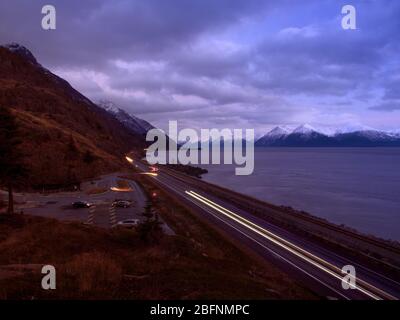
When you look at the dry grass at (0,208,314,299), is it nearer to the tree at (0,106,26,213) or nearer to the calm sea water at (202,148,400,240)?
the tree at (0,106,26,213)

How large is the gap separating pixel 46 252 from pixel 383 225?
56599 mm

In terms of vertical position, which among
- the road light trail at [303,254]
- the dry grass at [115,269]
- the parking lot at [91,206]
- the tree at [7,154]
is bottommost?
the road light trail at [303,254]

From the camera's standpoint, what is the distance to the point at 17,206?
169 feet

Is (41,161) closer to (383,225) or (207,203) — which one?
(207,203)

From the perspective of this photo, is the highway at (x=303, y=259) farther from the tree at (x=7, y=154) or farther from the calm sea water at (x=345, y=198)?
the tree at (x=7, y=154)

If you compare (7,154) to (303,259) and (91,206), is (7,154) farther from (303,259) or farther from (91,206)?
(303,259)

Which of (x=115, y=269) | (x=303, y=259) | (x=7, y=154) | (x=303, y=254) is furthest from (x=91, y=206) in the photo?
(x=115, y=269)

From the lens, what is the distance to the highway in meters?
26.5

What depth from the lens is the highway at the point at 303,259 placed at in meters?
26.5

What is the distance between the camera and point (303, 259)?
1332 inches

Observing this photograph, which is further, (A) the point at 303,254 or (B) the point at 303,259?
(A) the point at 303,254

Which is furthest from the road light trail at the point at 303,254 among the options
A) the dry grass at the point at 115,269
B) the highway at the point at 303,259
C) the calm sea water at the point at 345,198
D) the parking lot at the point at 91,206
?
the calm sea water at the point at 345,198
